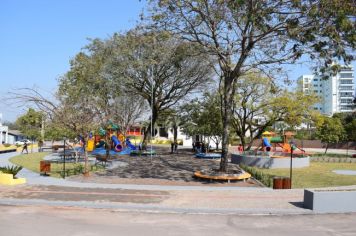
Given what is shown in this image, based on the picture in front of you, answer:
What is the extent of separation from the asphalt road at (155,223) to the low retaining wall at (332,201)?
0.42 metres

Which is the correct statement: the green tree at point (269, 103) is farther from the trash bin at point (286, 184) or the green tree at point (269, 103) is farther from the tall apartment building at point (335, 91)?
the tall apartment building at point (335, 91)

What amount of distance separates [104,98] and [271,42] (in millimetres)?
19096

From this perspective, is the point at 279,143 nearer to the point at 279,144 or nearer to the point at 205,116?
the point at 279,144

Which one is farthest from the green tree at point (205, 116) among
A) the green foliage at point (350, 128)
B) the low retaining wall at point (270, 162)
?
the green foliage at point (350, 128)

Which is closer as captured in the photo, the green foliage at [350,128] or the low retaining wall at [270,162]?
the low retaining wall at [270,162]

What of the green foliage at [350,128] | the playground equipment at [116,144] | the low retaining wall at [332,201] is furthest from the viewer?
the green foliage at [350,128]

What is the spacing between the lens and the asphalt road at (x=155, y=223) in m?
11.4

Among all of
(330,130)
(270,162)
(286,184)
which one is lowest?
(286,184)

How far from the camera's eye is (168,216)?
44.5 ft

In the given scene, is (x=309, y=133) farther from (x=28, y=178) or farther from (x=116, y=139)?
(x=28, y=178)

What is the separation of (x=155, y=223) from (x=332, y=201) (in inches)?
233

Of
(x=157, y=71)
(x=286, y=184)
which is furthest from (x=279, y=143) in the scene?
(x=286, y=184)

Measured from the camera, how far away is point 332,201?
14570 millimetres

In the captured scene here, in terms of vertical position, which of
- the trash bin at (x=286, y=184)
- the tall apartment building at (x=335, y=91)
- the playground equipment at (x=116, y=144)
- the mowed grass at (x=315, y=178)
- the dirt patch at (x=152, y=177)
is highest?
the tall apartment building at (x=335, y=91)
